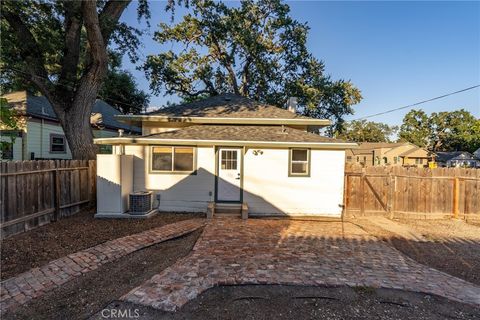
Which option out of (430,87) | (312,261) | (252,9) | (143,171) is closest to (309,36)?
(252,9)

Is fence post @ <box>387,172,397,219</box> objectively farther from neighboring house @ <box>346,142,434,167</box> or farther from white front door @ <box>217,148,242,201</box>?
neighboring house @ <box>346,142,434,167</box>

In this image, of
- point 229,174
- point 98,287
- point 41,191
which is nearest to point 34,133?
point 41,191

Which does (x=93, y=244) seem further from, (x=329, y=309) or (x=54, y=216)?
(x=329, y=309)

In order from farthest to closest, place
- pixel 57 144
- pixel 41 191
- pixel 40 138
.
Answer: pixel 57 144, pixel 40 138, pixel 41 191

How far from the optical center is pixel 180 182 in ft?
30.2

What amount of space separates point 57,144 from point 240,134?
11733 mm

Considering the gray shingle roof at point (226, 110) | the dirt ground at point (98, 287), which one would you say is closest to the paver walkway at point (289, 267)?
the dirt ground at point (98, 287)

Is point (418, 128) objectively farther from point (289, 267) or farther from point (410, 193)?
point (289, 267)

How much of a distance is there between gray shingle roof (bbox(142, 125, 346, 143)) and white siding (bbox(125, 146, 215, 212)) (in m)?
0.62

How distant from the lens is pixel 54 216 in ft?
24.4

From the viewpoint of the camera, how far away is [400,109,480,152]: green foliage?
51.2 meters

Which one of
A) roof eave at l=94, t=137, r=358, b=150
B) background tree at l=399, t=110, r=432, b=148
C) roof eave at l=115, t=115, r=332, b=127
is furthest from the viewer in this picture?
background tree at l=399, t=110, r=432, b=148

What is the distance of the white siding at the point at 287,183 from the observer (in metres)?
9.23

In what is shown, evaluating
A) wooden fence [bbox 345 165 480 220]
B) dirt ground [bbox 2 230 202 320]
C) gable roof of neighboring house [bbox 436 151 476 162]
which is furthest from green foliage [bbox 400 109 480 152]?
dirt ground [bbox 2 230 202 320]
